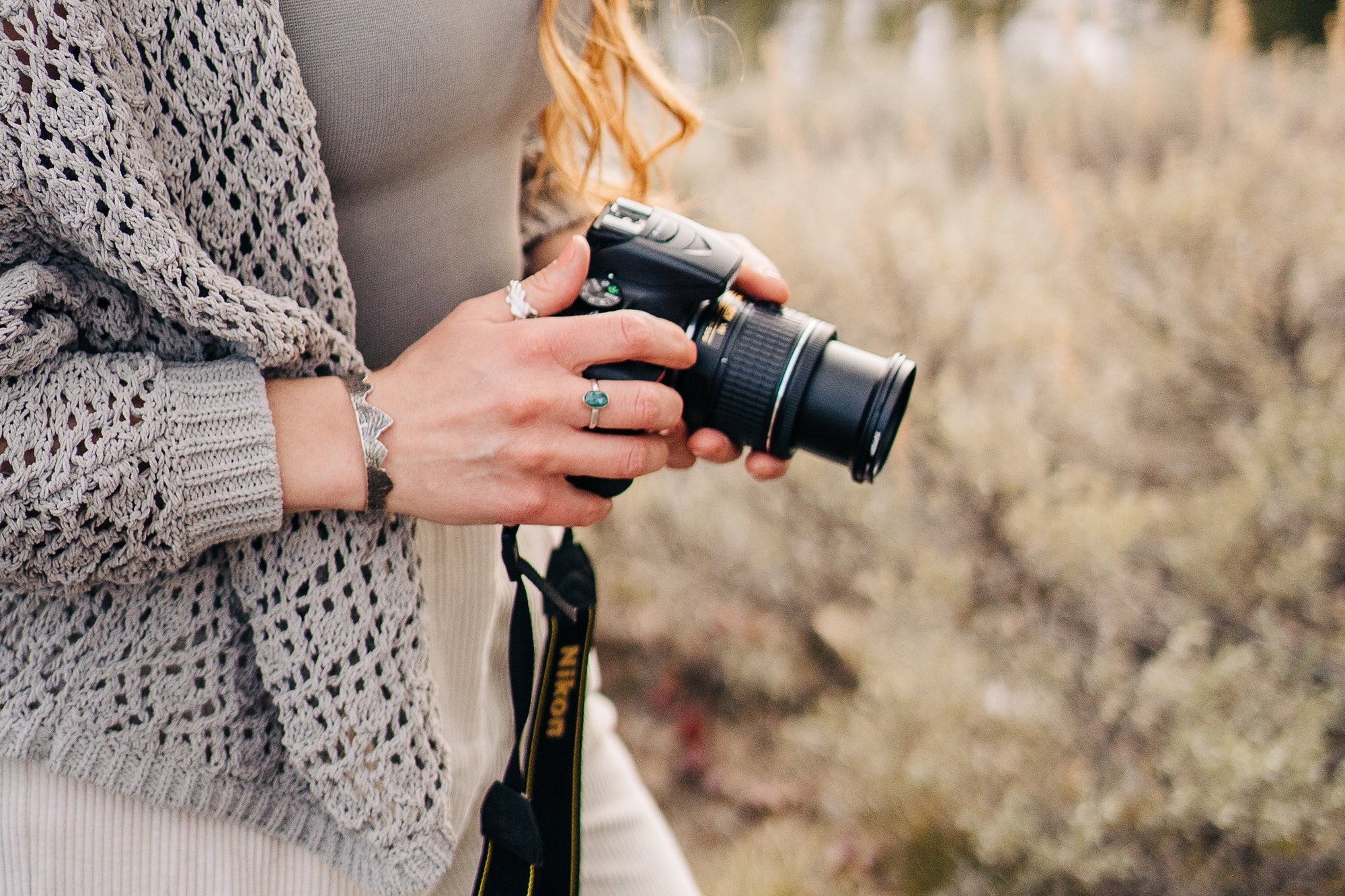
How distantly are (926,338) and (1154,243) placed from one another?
39cm

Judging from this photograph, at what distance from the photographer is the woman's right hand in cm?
65

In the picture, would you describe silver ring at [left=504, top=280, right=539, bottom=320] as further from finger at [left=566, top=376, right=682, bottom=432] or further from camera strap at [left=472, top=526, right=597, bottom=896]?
camera strap at [left=472, top=526, right=597, bottom=896]

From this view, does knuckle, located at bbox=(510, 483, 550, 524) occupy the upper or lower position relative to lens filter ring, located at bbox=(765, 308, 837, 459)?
lower

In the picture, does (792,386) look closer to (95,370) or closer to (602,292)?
(602,292)

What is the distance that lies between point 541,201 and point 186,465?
0.53 meters

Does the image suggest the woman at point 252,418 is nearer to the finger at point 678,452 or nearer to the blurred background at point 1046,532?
the finger at point 678,452

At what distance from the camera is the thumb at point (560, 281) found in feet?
2.31

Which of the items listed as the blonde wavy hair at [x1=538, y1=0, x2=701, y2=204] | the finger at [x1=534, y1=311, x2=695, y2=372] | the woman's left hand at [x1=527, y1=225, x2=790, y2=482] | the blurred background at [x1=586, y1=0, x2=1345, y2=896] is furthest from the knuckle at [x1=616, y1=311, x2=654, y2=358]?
the blurred background at [x1=586, y1=0, x2=1345, y2=896]

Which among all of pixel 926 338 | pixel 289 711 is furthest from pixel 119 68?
pixel 926 338

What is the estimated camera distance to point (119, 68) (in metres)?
0.57

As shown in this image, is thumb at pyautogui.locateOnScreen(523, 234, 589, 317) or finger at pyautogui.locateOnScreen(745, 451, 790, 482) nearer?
thumb at pyautogui.locateOnScreen(523, 234, 589, 317)

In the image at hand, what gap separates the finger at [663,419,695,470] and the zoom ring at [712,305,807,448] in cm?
8

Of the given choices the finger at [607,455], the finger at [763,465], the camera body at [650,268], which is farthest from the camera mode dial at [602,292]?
the finger at [763,465]

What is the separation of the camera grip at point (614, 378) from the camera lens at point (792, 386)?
0.20 feet
